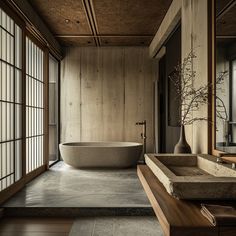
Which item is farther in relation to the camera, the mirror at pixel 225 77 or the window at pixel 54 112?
the window at pixel 54 112

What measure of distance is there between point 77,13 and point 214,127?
10.0 feet

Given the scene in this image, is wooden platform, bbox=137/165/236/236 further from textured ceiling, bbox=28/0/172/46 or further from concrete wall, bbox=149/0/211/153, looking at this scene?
textured ceiling, bbox=28/0/172/46

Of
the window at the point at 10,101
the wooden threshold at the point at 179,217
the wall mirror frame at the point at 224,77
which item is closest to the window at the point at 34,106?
the window at the point at 10,101

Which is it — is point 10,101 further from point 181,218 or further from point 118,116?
point 118,116

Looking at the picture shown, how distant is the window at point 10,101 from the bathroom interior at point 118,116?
0.01m

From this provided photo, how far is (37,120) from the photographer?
4.87 m

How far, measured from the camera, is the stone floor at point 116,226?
2436mm

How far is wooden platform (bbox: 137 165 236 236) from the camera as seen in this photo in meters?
0.83

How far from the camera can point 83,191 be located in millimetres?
3541

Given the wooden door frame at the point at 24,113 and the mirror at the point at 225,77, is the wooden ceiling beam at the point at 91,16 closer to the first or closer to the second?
the wooden door frame at the point at 24,113

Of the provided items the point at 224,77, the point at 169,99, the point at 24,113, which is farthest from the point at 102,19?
the point at 224,77

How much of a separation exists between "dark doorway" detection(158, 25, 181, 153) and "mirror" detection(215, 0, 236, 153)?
2055 millimetres

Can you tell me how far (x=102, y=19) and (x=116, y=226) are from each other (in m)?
3.27

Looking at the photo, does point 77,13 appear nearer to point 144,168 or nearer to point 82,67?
point 82,67
